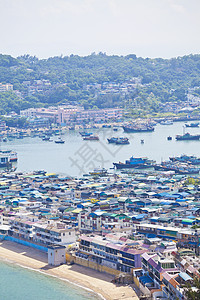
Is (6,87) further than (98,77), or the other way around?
(98,77)

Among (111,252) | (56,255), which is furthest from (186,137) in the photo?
(111,252)

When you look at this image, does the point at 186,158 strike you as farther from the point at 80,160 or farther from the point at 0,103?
the point at 0,103

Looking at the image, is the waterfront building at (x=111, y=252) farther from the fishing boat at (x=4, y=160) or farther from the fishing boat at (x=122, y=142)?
the fishing boat at (x=122, y=142)

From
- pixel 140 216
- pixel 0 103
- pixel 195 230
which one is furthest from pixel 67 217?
pixel 0 103

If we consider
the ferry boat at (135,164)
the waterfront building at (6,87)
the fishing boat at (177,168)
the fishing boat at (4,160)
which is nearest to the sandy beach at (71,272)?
the fishing boat at (177,168)

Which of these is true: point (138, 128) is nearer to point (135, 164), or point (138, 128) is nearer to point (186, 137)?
point (186, 137)

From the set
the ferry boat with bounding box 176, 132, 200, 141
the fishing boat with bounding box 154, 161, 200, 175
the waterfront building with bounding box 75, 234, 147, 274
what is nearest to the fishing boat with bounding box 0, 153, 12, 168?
the fishing boat with bounding box 154, 161, 200, 175

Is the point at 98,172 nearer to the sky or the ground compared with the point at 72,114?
nearer to the ground
